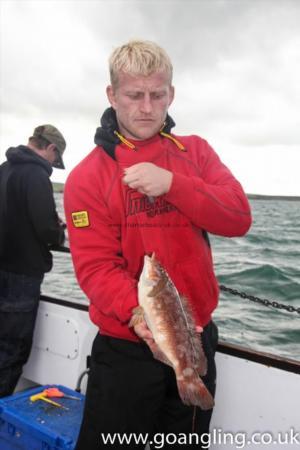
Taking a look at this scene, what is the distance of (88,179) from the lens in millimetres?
2898

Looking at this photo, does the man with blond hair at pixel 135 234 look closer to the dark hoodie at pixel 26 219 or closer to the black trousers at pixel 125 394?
the black trousers at pixel 125 394

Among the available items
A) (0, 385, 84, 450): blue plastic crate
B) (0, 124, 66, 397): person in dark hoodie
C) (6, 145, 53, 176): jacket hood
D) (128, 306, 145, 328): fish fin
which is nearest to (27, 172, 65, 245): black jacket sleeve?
(0, 124, 66, 397): person in dark hoodie

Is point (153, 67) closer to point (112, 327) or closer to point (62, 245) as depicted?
point (112, 327)

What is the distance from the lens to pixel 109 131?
302 centimetres

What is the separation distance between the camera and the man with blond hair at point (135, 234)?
2775 millimetres

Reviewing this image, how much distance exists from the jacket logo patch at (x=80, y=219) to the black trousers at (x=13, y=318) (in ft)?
6.65

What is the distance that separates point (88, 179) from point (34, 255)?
210cm

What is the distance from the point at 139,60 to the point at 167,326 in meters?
1.58

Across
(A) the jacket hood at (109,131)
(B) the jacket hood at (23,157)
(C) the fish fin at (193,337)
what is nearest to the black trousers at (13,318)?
(B) the jacket hood at (23,157)

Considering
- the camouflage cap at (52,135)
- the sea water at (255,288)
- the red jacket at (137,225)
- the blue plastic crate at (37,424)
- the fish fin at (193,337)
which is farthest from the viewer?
the sea water at (255,288)

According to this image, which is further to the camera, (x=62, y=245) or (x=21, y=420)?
(x=62, y=245)

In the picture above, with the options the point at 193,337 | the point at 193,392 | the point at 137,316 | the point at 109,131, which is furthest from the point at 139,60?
the point at 193,392

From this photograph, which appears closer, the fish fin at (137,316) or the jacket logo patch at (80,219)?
the fish fin at (137,316)

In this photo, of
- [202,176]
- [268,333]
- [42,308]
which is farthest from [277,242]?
[202,176]
